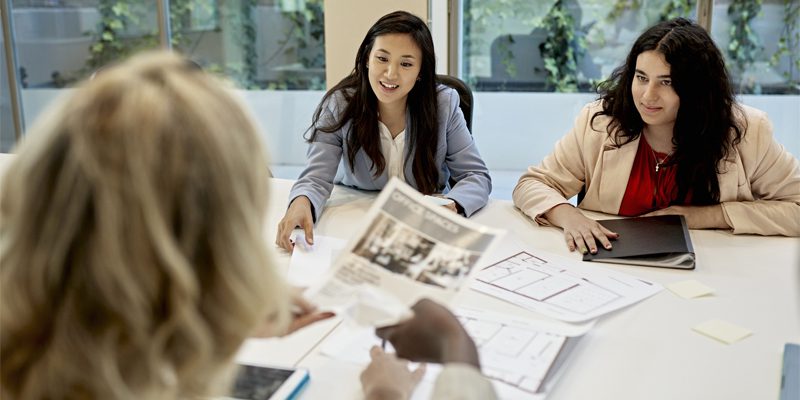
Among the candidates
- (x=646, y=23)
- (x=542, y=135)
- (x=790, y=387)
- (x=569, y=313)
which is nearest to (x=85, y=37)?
(x=542, y=135)

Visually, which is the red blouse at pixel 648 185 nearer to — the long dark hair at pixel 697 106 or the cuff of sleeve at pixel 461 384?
the long dark hair at pixel 697 106

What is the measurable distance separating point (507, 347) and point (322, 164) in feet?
3.33

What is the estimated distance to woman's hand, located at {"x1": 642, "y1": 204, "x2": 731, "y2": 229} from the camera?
76.1 inches

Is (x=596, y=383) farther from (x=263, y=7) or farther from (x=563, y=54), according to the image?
(x=263, y=7)

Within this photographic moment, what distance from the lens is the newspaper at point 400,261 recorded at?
1048mm

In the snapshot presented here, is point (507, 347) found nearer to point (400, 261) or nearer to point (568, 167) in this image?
point (400, 261)

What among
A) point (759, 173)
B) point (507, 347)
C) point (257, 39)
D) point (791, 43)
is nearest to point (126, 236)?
point (507, 347)

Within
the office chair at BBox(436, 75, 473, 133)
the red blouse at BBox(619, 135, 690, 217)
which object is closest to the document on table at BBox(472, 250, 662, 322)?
the red blouse at BBox(619, 135, 690, 217)

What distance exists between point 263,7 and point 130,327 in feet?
13.5

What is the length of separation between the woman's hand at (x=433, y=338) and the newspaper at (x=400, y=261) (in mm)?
21

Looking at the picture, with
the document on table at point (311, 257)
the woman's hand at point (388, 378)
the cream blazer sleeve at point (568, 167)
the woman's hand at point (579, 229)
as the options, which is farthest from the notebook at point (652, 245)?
the woman's hand at point (388, 378)

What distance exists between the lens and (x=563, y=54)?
165 inches

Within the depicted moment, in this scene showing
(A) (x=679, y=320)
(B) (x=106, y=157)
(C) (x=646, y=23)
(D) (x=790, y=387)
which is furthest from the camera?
(C) (x=646, y=23)

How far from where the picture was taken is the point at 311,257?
173 centimetres
